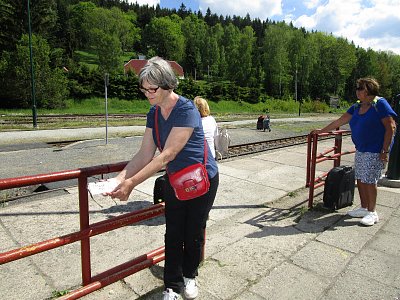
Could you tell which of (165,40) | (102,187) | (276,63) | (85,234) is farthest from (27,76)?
(165,40)

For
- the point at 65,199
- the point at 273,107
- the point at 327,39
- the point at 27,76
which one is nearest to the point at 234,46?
the point at 327,39

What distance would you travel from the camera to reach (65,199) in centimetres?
534

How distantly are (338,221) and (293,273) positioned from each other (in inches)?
64.8

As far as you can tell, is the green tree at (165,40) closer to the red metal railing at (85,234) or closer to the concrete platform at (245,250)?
the concrete platform at (245,250)

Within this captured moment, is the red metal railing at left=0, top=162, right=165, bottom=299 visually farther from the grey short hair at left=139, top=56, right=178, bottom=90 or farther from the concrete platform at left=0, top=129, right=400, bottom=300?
the grey short hair at left=139, top=56, right=178, bottom=90

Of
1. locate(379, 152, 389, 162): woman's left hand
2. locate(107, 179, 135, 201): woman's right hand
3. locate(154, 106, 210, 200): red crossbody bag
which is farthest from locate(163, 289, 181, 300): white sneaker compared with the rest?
locate(379, 152, 389, 162): woman's left hand

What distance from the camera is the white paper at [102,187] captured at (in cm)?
203

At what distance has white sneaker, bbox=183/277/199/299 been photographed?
8.77 ft

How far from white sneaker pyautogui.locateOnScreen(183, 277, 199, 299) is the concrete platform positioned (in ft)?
0.28

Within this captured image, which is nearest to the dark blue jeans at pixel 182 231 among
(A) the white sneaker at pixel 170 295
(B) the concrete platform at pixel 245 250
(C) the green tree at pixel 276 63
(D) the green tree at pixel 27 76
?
(A) the white sneaker at pixel 170 295

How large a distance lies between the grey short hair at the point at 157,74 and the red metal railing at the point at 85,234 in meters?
0.77

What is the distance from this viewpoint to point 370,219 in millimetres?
4285

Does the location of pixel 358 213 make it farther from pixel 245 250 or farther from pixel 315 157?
pixel 245 250

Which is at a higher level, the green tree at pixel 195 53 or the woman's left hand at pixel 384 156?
the green tree at pixel 195 53
